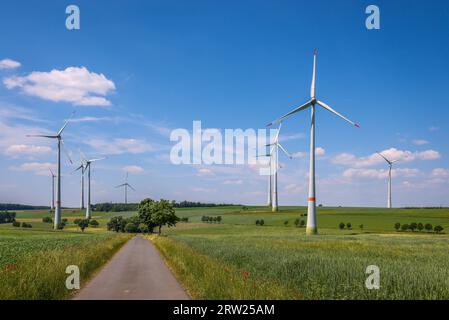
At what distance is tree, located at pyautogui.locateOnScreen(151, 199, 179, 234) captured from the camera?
11206 cm

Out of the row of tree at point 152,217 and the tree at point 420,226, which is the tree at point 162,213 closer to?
the row of tree at point 152,217

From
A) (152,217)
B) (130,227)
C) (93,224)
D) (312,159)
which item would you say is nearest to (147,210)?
(152,217)

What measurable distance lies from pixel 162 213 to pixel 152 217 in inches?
119

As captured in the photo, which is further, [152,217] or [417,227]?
[152,217]

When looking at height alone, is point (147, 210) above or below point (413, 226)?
above

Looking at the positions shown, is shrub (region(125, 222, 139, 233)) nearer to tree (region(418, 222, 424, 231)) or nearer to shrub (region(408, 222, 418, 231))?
shrub (region(408, 222, 418, 231))

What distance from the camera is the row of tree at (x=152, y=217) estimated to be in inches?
4434

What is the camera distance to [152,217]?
113062 millimetres

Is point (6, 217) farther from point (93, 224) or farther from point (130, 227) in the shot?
point (130, 227)

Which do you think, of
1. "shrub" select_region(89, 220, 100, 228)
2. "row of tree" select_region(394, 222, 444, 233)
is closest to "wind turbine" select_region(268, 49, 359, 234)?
"row of tree" select_region(394, 222, 444, 233)

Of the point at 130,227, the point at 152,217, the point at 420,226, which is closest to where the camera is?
the point at 420,226
